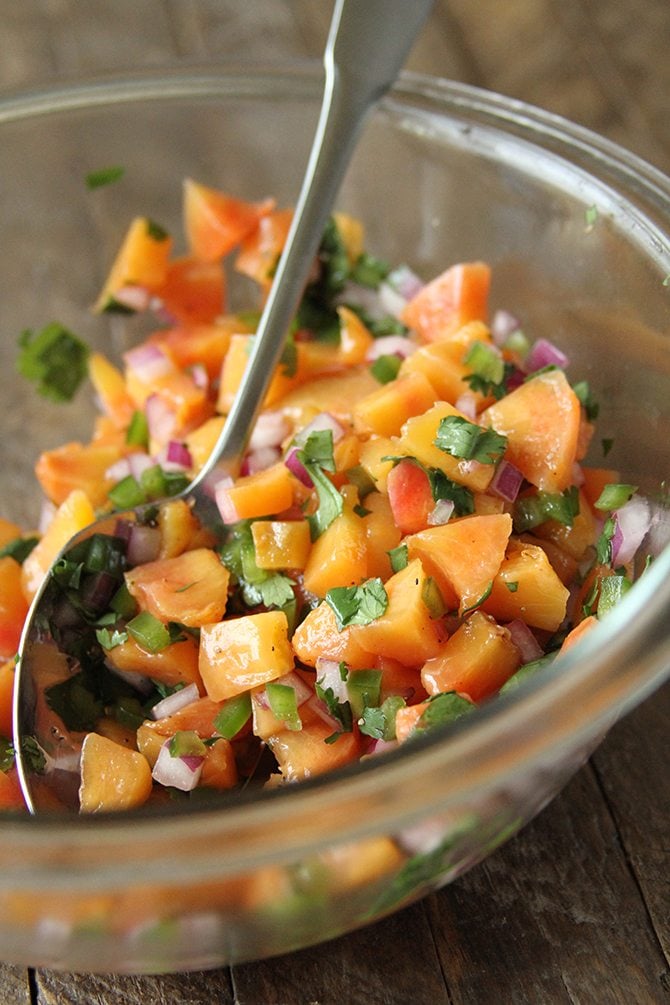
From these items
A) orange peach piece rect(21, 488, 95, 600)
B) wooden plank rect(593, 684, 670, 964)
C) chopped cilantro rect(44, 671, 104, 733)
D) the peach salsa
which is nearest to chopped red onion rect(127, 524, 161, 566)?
the peach salsa

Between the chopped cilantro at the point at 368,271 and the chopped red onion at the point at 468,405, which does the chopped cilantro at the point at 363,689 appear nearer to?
the chopped red onion at the point at 468,405

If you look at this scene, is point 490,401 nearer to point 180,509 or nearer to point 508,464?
point 508,464

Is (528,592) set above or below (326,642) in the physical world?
above

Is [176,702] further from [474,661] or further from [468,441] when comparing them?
[468,441]

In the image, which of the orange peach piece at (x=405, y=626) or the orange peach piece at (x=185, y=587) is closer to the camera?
the orange peach piece at (x=405, y=626)

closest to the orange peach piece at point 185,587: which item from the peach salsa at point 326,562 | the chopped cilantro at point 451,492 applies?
the peach salsa at point 326,562

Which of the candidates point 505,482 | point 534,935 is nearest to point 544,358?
point 505,482
